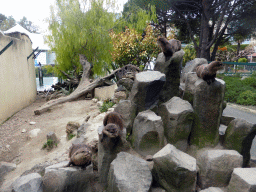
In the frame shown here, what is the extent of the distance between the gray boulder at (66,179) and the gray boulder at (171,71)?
159cm

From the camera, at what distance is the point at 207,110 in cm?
247

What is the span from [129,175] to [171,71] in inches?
64.2

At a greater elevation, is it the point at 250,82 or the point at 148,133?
the point at 250,82

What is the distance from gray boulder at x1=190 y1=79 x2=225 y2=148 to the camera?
2404mm

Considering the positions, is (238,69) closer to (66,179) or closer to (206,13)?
(206,13)

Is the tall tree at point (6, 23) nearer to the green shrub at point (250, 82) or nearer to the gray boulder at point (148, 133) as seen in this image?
the green shrub at point (250, 82)

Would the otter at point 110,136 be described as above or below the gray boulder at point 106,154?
above

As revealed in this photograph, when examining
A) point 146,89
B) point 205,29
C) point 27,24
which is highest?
point 27,24

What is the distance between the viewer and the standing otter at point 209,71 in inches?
85.9

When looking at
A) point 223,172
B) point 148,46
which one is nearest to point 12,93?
point 148,46

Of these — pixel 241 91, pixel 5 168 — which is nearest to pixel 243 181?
pixel 5 168

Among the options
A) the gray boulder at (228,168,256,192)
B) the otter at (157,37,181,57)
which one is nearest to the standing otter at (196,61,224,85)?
the otter at (157,37,181,57)

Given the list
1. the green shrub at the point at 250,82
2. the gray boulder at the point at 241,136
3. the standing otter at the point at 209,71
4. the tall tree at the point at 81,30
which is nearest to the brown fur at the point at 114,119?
the standing otter at the point at 209,71

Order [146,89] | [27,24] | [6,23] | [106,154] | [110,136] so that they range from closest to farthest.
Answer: [110,136], [106,154], [146,89], [6,23], [27,24]
